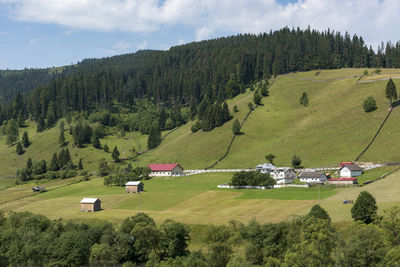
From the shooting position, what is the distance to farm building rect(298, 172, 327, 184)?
101 meters

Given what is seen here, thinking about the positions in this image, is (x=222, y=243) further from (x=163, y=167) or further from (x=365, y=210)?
(x=163, y=167)

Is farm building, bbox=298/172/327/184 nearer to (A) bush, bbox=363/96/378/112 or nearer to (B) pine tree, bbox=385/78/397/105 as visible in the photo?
(A) bush, bbox=363/96/378/112

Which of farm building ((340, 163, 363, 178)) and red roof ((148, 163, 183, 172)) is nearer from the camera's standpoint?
farm building ((340, 163, 363, 178))

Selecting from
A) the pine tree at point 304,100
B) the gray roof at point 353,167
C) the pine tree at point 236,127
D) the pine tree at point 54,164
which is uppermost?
the pine tree at point 304,100

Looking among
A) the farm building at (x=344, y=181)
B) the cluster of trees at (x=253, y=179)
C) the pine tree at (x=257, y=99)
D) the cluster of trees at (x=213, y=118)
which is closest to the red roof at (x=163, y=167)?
the cluster of trees at (x=253, y=179)

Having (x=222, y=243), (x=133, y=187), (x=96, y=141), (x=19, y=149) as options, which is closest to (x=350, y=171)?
(x=133, y=187)

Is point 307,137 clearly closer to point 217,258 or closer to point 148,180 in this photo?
point 148,180

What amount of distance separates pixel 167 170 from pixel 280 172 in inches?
1530

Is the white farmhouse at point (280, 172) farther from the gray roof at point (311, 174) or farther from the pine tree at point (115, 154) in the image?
the pine tree at point (115, 154)

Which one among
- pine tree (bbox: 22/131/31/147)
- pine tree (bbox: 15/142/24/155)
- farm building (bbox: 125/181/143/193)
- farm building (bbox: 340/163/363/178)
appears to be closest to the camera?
farm building (bbox: 340/163/363/178)

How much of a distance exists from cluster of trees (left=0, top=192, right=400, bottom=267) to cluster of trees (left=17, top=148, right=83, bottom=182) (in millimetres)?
78512

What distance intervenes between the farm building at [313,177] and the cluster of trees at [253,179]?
908 cm

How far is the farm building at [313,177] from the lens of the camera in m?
101

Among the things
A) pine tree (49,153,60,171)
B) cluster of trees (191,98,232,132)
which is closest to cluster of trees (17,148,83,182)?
pine tree (49,153,60,171)
